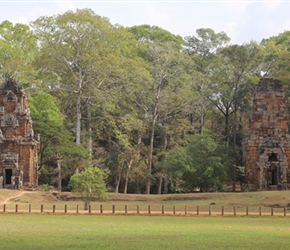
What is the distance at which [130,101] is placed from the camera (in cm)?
7612

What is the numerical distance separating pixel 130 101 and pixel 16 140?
15.8m

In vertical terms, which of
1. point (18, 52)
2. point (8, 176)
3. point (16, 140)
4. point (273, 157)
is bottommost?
point (8, 176)

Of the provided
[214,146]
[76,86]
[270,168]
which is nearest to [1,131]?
[76,86]

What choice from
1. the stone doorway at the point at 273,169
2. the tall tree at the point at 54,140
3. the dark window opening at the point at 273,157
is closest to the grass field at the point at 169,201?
the tall tree at the point at 54,140

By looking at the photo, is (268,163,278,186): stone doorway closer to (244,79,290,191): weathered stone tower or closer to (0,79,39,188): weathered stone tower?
(244,79,290,191): weathered stone tower

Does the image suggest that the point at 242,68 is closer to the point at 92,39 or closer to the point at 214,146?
the point at 214,146

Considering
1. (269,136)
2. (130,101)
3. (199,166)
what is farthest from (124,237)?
(130,101)

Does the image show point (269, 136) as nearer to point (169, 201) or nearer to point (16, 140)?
point (169, 201)

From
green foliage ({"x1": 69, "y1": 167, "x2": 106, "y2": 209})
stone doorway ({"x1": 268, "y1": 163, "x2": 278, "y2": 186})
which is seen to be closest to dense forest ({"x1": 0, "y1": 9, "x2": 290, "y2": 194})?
stone doorway ({"x1": 268, "y1": 163, "x2": 278, "y2": 186})

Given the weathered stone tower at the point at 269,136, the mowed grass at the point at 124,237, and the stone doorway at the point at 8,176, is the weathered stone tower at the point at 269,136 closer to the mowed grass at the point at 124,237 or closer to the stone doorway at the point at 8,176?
the stone doorway at the point at 8,176

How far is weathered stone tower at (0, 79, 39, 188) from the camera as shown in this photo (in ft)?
213

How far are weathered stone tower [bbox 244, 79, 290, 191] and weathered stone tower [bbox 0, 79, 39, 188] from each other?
2151cm

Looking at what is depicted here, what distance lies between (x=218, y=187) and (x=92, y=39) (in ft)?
68.5

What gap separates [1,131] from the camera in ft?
215
